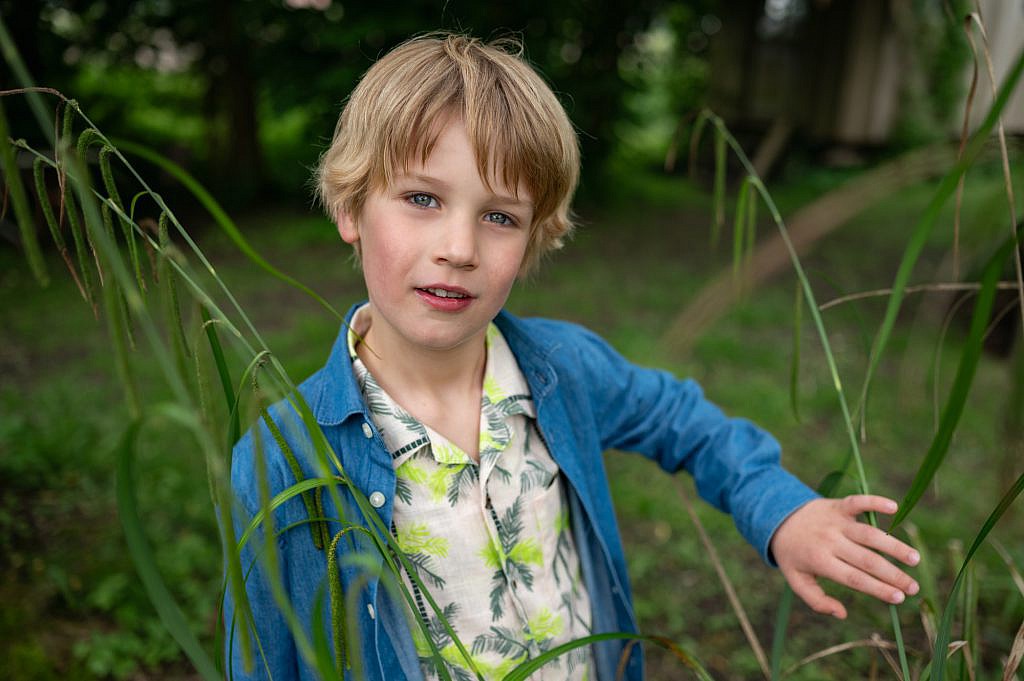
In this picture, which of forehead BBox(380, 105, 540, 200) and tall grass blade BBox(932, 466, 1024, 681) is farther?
forehead BBox(380, 105, 540, 200)

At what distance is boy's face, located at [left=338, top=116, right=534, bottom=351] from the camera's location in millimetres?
1125

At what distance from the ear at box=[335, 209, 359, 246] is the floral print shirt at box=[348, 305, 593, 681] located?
0.54ft

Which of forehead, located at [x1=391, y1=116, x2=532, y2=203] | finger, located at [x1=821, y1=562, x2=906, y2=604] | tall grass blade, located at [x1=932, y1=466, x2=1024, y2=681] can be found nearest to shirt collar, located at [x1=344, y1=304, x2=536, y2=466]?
forehead, located at [x1=391, y1=116, x2=532, y2=203]

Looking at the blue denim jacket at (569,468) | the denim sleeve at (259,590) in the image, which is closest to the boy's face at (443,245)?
the blue denim jacket at (569,468)

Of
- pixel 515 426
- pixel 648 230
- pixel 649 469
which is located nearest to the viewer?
pixel 515 426

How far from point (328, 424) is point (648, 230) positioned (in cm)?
598

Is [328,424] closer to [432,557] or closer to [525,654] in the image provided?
[432,557]

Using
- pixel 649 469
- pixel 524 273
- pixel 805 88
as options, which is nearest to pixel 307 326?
pixel 649 469

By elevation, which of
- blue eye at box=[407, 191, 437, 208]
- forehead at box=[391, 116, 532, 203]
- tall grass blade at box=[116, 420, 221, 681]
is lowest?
tall grass blade at box=[116, 420, 221, 681]

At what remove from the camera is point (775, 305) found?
510 cm

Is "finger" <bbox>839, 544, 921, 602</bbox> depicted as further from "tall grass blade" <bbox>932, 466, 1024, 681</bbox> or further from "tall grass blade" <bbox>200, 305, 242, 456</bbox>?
"tall grass blade" <bbox>200, 305, 242, 456</bbox>

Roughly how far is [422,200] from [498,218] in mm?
113

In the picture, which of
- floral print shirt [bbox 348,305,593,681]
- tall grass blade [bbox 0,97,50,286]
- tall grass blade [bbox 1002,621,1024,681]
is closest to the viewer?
tall grass blade [bbox 0,97,50,286]

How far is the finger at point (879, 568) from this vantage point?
102 cm
